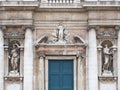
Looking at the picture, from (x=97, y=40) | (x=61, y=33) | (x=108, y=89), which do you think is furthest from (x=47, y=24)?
(x=108, y=89)

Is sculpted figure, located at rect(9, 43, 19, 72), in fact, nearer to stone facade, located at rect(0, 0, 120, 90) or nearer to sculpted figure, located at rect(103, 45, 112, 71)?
stone facade, located at rect(0, 0, 120, 90)

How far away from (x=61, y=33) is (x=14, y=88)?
2740mm

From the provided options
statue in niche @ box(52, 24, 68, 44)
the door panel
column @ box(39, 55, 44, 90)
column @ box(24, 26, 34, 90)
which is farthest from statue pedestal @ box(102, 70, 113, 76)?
column @ box(24, 26, 34, 90)

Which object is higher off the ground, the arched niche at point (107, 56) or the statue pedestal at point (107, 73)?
the arched niche at point (107, 56)

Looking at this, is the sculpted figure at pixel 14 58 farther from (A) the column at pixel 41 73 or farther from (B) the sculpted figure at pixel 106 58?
(B) the sculpted figure at pixel 106 58

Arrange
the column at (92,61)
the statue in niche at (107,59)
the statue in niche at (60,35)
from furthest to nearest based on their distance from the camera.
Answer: the statue in niche at (60,35) < the statue in niche at (107,59) < the column at (92,61)

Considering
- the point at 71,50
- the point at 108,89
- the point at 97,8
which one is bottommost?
the point at 108,89

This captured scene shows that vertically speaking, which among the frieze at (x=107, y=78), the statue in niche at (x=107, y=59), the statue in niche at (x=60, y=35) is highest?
the statue in niche at (x=60, y=35)

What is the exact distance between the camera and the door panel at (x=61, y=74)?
22.5 m

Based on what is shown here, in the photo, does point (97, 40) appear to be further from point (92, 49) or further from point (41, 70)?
point (41, 70)

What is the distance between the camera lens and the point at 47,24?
22.5 meters

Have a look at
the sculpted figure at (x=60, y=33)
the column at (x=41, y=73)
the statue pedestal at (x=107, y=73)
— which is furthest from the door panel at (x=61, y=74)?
the statue pedestal at (x=107, y=73)

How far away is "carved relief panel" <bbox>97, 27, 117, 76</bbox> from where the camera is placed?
2223 cm

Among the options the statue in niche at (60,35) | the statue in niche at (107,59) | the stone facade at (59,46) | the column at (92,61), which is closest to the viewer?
the column at (92,61)
